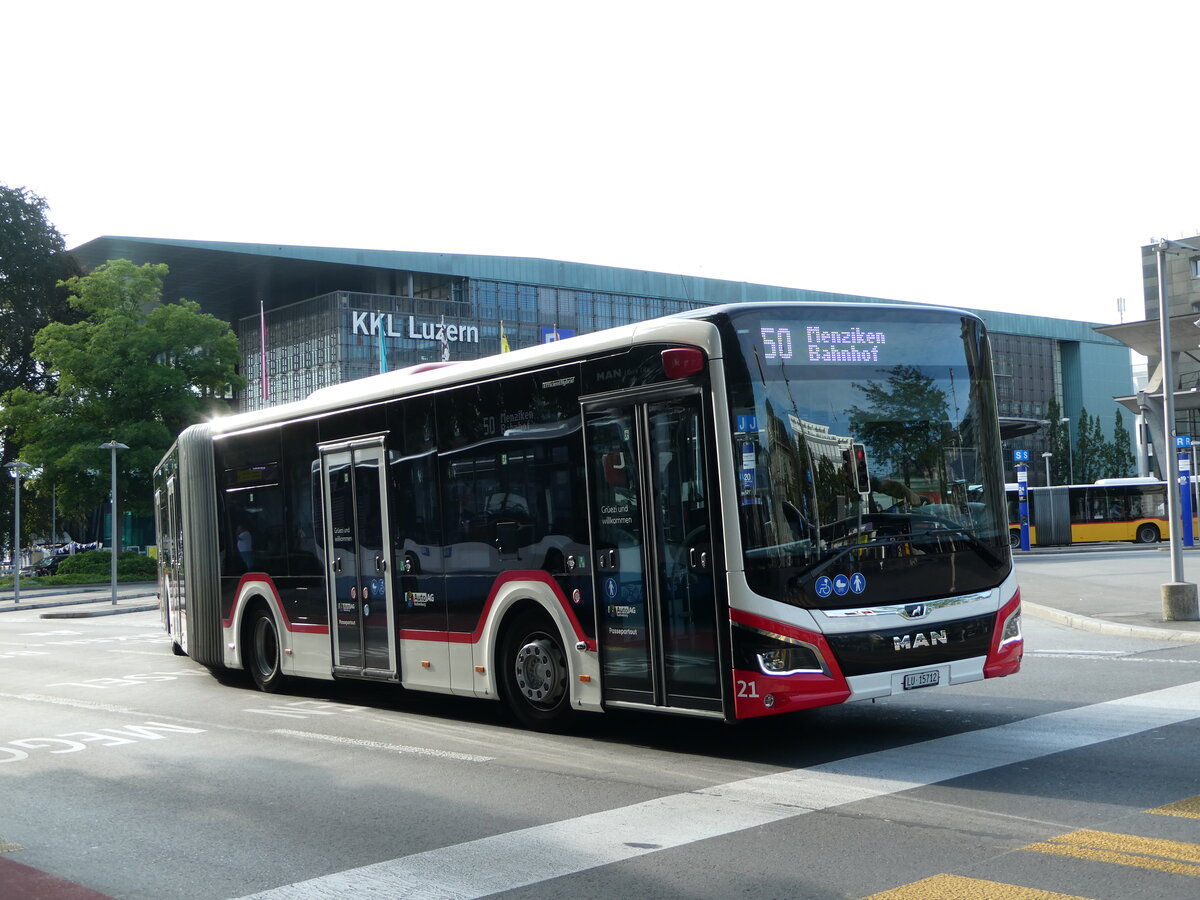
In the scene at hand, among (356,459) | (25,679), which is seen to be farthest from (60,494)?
(356,459)

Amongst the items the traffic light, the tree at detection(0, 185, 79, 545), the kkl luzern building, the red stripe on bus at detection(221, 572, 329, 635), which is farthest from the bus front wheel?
the traffic light

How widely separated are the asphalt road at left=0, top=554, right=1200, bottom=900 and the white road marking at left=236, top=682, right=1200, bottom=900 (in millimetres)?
23

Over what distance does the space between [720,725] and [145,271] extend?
52825mm

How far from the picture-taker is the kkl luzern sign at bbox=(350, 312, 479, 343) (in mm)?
76125

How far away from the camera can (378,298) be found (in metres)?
76.9

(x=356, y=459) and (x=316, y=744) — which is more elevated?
(x=356, y=459)

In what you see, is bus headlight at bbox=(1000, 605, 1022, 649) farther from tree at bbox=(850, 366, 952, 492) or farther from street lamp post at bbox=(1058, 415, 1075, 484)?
street lamp post at bbox=(1058, 415, 1075, 484)

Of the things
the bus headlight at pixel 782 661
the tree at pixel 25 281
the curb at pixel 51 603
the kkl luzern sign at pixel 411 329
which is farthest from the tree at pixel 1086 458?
the bus headlight at pixel 782 661

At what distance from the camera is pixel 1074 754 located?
8430 millimetres

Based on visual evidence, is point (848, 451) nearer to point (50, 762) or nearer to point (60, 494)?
point (50, 762)

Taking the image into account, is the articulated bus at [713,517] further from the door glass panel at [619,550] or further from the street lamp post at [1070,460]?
the street lamp post at [1070,460]

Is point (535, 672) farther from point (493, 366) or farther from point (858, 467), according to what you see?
point (858, 467)

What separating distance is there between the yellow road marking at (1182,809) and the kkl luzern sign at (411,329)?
69661 millimetres

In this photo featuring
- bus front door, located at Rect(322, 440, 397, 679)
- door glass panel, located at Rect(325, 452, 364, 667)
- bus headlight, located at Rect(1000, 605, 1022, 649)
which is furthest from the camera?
door glass panel, located at Rect(325, 452, 364, 667)
